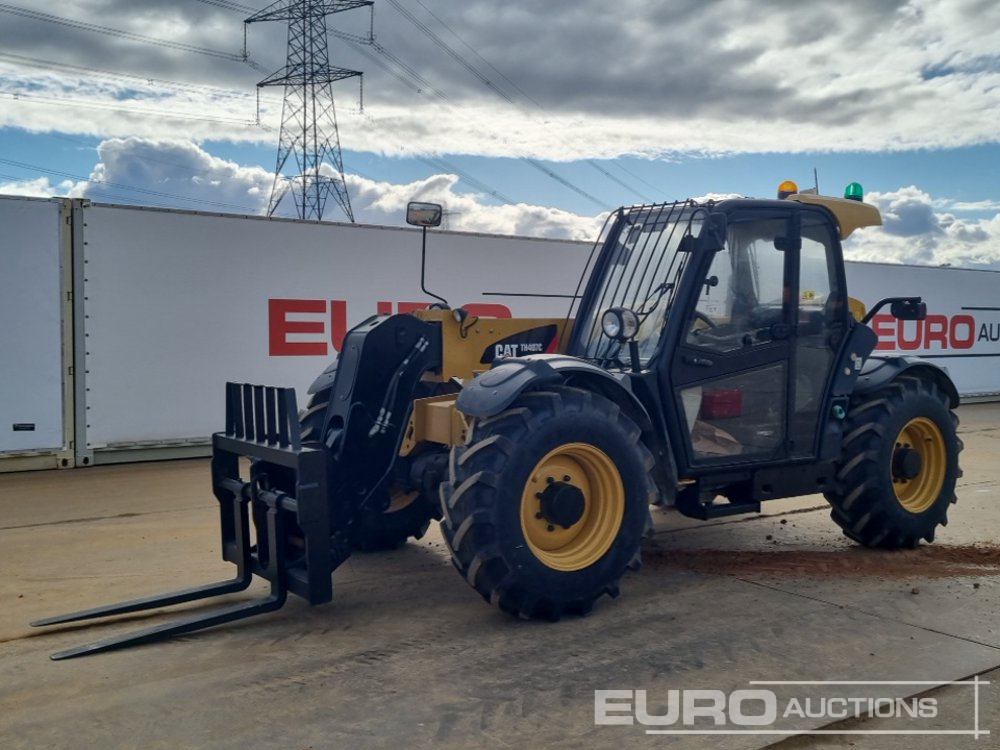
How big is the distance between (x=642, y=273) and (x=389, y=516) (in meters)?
2.18

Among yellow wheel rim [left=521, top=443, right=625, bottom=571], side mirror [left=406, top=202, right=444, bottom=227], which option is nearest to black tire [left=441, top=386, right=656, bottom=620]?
yellow wheel rim [left=521, top=443, right=625, bottom=571]

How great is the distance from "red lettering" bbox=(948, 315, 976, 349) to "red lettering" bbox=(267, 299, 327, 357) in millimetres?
12253

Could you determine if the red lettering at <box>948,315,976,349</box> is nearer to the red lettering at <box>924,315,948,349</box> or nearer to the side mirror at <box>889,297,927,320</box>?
the red lettering at <box>924,315,948,349</box>

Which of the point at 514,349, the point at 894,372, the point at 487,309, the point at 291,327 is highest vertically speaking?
the point at 487,309

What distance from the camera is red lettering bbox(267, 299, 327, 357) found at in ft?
35.7

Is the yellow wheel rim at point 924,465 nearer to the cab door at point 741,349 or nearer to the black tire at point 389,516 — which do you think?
the cab door at point 741,349

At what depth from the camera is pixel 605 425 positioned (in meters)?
4.68

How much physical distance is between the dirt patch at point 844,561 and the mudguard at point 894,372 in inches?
41.9

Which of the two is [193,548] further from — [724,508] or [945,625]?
[945,625]

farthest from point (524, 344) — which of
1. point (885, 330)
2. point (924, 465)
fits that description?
point (885, 330)

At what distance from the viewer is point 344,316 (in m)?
11.2

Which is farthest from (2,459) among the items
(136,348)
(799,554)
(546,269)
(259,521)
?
(799,554)

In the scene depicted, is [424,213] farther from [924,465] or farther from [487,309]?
[487,309]

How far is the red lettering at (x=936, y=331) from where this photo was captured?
17031 millimetres
